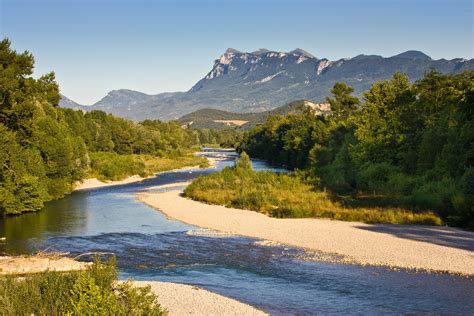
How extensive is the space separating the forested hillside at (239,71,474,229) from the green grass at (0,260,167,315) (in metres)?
29.5

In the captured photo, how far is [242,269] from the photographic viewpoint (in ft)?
90.5

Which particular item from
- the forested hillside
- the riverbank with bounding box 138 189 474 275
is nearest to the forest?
the riverbank with bounding box 138 189 474 275

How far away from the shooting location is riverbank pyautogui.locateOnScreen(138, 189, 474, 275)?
2802 cm

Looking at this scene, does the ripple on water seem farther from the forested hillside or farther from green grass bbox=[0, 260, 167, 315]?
the forested hillside

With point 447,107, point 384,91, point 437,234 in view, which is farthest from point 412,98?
point 437,234

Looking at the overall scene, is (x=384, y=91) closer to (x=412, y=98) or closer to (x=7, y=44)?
(x=412, y=98)

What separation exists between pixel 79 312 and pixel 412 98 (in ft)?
198

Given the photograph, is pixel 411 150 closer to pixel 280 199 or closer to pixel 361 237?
pixel 280 199

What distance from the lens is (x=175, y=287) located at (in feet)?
75.1

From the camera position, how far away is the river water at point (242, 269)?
21.1 metres

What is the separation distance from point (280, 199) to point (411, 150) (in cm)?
1855

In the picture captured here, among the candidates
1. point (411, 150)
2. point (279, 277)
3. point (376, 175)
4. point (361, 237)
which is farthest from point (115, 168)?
point (279, 277)

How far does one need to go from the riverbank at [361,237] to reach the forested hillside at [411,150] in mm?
5551

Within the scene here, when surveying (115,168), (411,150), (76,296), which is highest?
(411,150)
